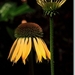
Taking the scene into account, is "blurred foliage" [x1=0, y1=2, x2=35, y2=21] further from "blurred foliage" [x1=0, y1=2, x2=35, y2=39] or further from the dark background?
the dark background

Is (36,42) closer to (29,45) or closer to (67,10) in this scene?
(29,45)

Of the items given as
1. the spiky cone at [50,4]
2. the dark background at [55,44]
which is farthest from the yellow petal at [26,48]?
the dark background at [55,44]

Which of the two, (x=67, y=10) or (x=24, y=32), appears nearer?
(x=24, y=32)

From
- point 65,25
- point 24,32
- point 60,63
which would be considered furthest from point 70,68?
point 24,32

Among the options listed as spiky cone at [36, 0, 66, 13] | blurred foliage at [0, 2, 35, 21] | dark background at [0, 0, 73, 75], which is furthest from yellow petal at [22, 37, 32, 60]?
dark background at [0, 0, 73, 75]

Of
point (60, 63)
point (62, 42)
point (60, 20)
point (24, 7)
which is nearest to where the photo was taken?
point (24, 7)

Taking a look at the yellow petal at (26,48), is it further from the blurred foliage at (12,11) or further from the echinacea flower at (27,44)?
the blurred foliage at (12,11)

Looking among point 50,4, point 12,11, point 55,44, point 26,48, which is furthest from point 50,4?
point 55,44
